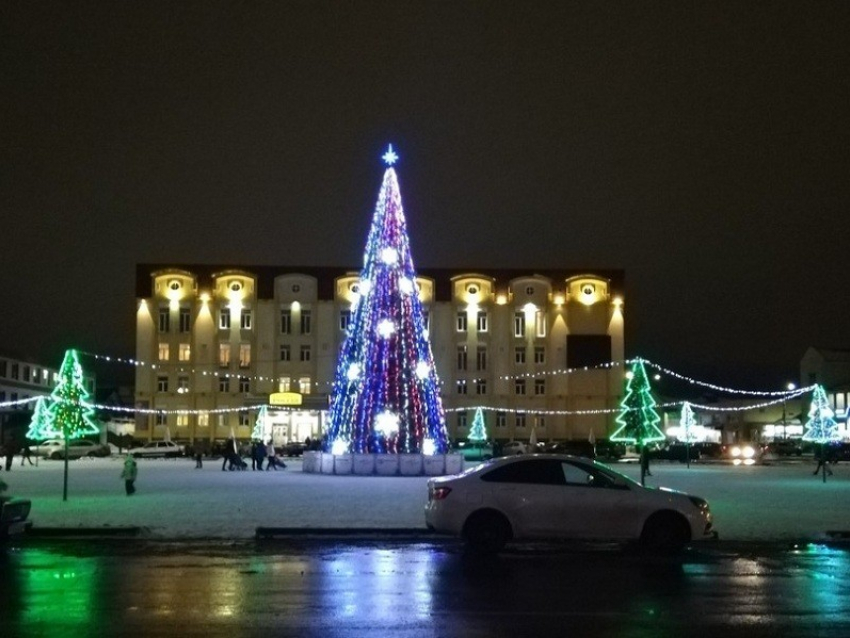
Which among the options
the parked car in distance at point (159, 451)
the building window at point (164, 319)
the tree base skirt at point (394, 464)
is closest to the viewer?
the tree base skirt at point (394, 464)

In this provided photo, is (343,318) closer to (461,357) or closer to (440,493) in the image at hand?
(461,357)

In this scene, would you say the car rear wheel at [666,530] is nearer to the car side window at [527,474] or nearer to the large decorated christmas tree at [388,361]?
the car side window at [527,474]

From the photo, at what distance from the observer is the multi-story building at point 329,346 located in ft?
294

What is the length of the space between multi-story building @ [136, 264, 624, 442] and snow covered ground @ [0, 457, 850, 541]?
46.8 m

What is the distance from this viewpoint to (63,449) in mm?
70875

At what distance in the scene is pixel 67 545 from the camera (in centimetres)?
1908

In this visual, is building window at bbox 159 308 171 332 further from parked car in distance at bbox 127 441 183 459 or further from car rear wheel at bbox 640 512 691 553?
car rear wheel at bbox 640 512 691 553

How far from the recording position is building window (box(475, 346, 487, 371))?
303 ft

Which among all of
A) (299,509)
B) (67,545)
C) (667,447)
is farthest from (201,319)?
(67,545)

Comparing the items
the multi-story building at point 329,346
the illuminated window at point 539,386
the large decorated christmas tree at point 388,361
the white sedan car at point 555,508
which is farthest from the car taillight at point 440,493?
the illuminated window at point 539,386

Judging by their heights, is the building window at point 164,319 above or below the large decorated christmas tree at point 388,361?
above

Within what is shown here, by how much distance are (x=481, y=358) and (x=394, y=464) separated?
49.5 metres

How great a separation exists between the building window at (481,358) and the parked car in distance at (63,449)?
98.0 ft

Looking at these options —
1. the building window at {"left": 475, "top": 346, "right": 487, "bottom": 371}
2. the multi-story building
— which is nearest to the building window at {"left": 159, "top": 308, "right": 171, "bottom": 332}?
the multi-story building
